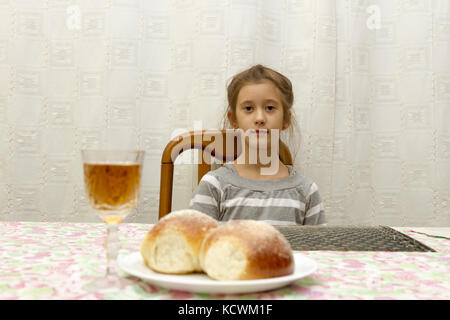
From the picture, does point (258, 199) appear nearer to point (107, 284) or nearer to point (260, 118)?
point (260, 118)

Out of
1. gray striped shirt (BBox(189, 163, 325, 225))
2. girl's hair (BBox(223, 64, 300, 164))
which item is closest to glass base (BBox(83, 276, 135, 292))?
gray striped shirt (BBox(189, 163, 325, 225))

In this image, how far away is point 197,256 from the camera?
537 millimetres

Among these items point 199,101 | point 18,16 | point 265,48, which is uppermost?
point 18,16

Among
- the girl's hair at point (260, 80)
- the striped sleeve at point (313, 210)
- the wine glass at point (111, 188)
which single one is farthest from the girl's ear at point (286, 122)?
the wine glass at point (111, 188)

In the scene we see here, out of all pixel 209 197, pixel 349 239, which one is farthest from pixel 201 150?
pixel 349 239

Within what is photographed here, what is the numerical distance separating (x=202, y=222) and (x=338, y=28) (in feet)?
5.10

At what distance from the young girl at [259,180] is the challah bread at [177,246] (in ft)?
2.88

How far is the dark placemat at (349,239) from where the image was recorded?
78 cm

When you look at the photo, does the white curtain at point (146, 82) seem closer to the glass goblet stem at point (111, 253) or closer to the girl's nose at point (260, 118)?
the girl's nose at point (260, 118)

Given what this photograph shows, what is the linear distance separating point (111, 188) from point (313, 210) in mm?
1039

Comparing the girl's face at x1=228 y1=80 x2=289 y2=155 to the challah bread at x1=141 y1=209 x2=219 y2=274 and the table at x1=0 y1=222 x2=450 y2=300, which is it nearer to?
the table at x1=0 y1=222 x2=450 y2=300

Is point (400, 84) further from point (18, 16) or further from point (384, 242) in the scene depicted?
point (18, 16)

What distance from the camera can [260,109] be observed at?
1.53 meters
